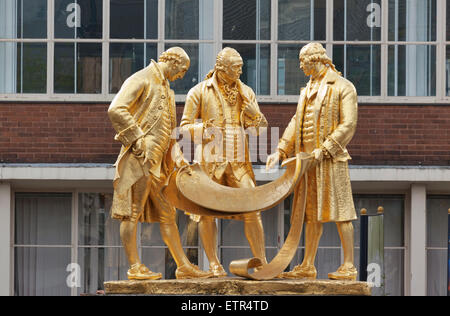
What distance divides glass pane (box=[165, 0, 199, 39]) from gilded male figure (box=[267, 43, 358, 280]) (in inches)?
342

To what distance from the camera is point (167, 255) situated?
2691 cm

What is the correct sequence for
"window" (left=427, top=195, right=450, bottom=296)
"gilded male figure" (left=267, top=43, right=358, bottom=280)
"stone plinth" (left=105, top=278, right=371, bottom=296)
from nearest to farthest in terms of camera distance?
"stone plinth" (left=105, top=278, right=371, bottom=296), "gilded male figure" (left=267, top=43, right=358, bottom=280), "window" (left=427, top=195, right=450, bottom=296)

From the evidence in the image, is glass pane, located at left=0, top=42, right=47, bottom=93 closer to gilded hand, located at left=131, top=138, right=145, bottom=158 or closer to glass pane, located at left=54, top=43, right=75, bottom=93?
glass pane, located at left=54, top=43, right=75, bottom=93

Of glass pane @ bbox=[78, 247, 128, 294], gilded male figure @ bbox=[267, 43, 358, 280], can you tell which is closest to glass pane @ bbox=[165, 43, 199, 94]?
glass pane @ bbox=[78, 247, 128, 294]

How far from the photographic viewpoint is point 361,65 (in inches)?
1055

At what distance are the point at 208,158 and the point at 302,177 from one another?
1.11 metres

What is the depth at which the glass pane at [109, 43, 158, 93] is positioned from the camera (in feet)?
87.9

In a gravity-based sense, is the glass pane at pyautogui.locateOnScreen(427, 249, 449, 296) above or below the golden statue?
below

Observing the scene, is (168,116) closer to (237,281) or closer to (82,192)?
(237,281)

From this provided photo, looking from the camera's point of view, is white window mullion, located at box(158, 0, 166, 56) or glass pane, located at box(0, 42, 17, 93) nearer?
white window mullion, located at box(158, 0, 166, 56)

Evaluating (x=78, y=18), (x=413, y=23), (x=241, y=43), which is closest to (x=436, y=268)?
(x=413, y=23)

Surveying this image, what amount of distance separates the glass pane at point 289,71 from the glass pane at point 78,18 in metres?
3.02
